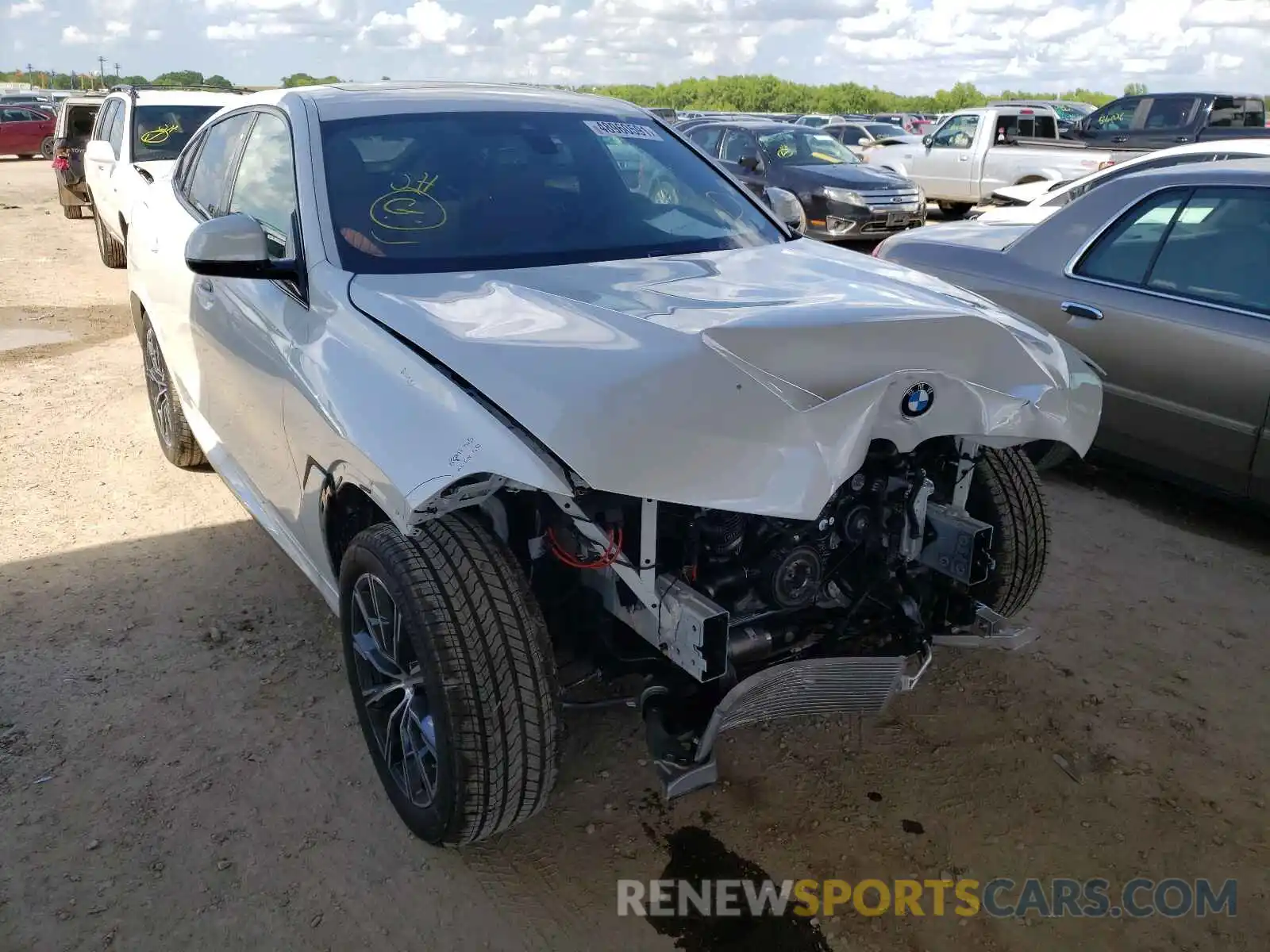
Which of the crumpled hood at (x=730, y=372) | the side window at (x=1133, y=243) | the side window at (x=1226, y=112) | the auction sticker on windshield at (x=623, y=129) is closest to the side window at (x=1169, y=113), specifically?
the side window at (x=1226, y=112)

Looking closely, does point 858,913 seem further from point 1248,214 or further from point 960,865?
point 1248,214

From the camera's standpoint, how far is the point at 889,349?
227 cm

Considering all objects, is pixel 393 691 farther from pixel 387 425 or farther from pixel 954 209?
pixel 954 209

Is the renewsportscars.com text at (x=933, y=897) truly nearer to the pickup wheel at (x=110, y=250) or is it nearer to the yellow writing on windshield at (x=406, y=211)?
the yellow writing on windshield at (x=406, y=211)

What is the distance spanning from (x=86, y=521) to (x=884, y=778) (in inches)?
144

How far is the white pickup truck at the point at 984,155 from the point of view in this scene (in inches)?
510

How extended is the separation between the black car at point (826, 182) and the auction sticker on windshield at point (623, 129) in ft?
26.6

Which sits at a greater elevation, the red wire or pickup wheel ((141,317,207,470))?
the red wire

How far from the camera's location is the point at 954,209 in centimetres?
1623

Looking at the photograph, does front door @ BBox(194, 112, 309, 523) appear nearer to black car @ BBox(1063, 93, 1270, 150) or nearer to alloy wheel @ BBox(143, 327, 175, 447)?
alloy wheel @ BBox(143, 327, 175, 447)

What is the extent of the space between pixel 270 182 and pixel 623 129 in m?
1.31

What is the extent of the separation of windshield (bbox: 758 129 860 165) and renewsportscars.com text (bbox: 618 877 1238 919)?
11523mm

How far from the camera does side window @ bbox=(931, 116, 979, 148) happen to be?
14.8m

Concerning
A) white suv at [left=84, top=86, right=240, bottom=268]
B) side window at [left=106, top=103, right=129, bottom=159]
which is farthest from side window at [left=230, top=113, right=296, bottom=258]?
side window at [left=106, top=103, right=129, bottom=159]
